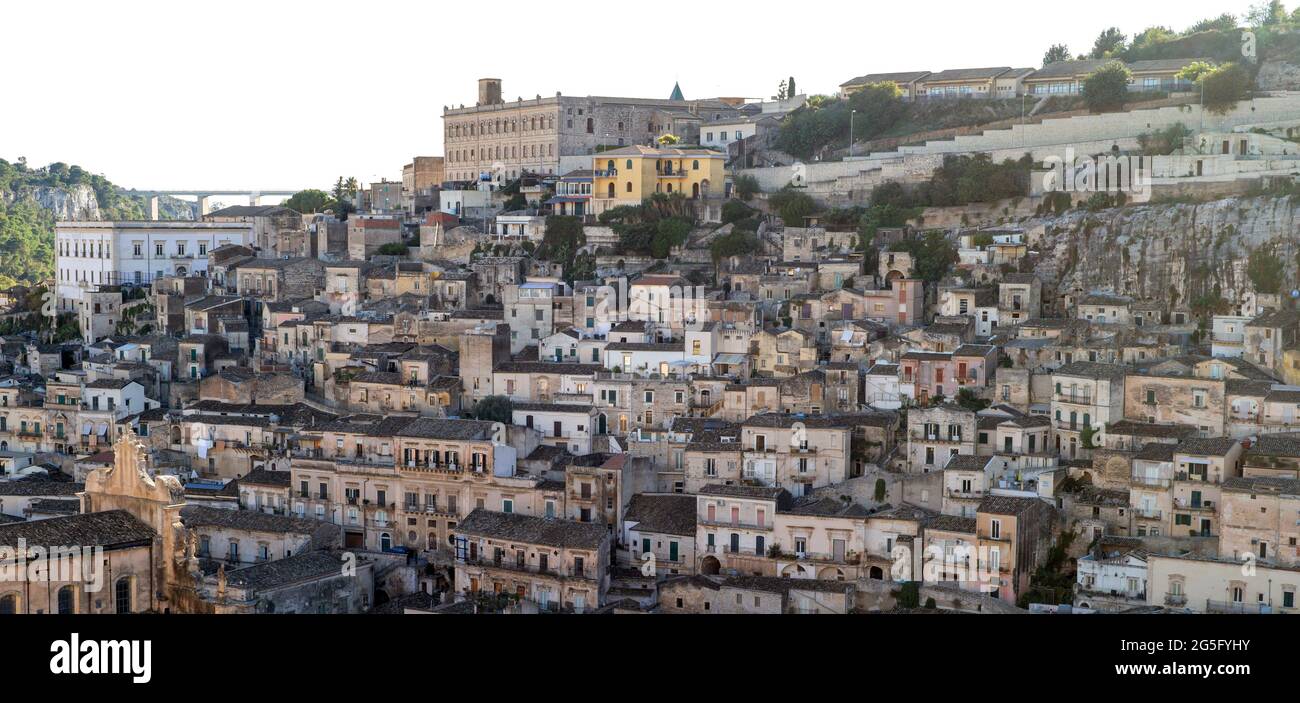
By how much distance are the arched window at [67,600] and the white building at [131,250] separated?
2128 cm

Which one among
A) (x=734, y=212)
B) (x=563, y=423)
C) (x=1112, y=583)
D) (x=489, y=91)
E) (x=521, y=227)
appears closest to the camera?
(x=1112, y=583)

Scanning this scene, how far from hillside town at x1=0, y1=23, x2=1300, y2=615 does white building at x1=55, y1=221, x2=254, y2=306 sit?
0.36 feet

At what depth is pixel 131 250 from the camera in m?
35.9

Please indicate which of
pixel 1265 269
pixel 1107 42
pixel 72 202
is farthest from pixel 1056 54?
pixel 72 202

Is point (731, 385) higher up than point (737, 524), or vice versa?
point (731, 385)

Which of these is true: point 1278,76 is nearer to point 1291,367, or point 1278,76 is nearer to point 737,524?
point 1291,367

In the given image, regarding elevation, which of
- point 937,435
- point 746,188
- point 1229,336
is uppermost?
point 746,188

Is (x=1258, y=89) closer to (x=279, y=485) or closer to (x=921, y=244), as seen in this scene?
(x=921, y=244)

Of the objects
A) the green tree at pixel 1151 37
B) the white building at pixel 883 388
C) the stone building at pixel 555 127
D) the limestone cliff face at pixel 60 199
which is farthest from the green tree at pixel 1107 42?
the limestone cliff face at pixel 60 199

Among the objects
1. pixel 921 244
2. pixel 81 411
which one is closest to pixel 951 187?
pixel 921 244

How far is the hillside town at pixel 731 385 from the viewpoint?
715 inches

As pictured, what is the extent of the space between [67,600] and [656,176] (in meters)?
20.7

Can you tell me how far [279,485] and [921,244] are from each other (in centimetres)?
1265

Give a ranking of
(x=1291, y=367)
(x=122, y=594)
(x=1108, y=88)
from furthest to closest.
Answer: (x=1108, y=88) → (x=1291, y=367) → (x=122, y=594)
